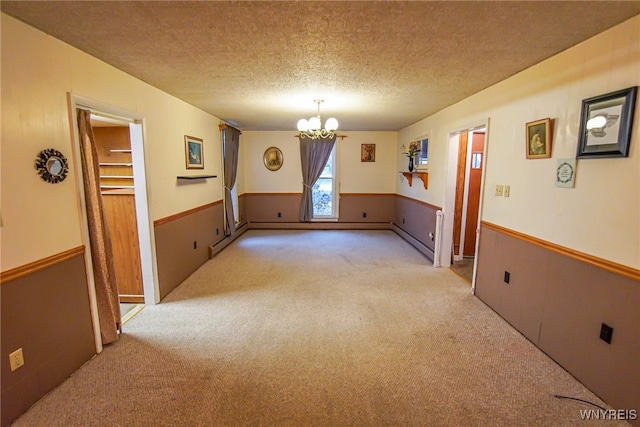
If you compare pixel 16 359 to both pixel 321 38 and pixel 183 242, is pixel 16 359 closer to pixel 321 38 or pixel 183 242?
pixel 183 242

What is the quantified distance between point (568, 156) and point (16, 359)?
3.76 meters

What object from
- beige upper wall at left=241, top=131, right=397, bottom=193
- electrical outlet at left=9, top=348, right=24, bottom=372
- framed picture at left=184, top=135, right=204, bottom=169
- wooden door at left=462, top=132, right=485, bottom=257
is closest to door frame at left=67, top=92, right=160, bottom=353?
electrical outlet at left=9, top=348, right=24, bottom=372

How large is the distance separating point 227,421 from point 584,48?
3230 millimetres

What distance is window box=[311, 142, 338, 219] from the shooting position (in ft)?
21.9

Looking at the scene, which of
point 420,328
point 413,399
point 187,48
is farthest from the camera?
point 420,328

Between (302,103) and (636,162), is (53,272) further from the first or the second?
(636,162)

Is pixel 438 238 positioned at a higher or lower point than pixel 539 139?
lower

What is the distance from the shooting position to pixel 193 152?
3994 mm

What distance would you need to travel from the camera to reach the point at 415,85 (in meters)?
2.95

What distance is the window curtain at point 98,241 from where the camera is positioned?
2.14 meters

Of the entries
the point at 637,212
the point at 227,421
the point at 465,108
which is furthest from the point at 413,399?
the point at 465,108

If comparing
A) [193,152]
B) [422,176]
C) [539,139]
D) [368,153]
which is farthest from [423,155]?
[193,152]

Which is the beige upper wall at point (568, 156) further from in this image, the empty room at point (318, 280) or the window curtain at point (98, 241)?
the window curtain at point (98, 241)

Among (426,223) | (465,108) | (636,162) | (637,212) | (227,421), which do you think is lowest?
(227,421)
